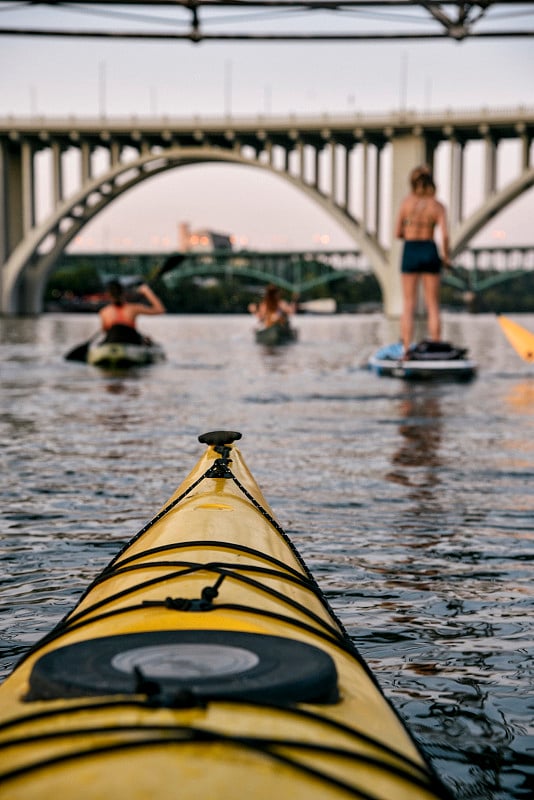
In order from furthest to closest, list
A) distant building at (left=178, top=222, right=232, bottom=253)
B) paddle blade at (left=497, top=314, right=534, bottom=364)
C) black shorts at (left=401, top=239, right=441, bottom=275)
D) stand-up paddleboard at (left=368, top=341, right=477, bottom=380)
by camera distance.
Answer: distant building at (left=178, top=222, right=232, bottom=253) → paddle blade at (left=497, top=314, right=534, bottom=364) → stand-up paddleboard at (left=368, top=341, right=477, bottom=380) → black shorts at (left=401, top=239, right=441, bottom=275)

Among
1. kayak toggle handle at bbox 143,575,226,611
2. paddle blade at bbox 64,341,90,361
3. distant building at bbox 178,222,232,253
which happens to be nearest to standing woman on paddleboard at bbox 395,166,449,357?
paddle blade at bbox 64,341,90,361

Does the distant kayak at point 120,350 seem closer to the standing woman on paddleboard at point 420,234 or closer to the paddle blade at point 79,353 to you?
the paddle blade at point 79,353

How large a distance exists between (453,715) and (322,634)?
2.41 feet

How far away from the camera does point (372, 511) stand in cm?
532

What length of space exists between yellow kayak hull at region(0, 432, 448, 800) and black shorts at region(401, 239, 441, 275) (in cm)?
937

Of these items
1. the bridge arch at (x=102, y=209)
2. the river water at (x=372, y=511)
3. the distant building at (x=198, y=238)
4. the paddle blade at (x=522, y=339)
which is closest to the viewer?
the river water at (x=372, y=511)

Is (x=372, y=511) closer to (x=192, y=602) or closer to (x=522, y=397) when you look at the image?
(x=192, y=602)

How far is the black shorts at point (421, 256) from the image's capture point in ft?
37.9

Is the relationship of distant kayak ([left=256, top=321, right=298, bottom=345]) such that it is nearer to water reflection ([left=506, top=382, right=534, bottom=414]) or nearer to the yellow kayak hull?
water reflection ([left=506, top=382, right=534, bottom=414])

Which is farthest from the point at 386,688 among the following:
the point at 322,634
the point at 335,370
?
the point at 335,370

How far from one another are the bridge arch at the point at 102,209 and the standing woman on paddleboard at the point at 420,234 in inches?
1125

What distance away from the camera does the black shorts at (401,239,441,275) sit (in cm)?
1155

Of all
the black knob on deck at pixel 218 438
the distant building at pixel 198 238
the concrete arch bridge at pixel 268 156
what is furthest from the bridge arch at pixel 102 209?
the distant building at pixel 198 238

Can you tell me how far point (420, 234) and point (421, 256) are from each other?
24 cm
